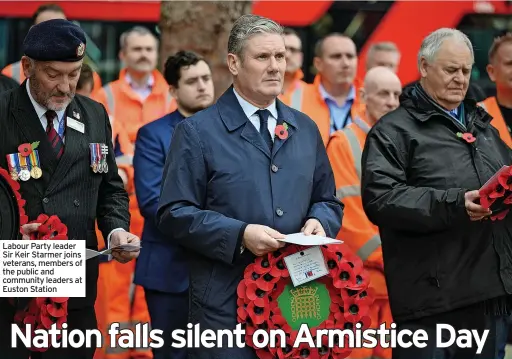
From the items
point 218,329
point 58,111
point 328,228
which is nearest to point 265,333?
point 218,329

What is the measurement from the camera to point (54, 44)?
19.9 feet

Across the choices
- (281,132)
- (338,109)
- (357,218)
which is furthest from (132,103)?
(281,132)

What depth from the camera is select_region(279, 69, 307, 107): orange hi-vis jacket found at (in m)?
10.0

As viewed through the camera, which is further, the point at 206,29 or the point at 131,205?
the point at 206,29

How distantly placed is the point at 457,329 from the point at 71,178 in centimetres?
232

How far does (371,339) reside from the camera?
592cm

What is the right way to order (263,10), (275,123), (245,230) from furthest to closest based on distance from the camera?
(263,10), (275,123), (245,230)

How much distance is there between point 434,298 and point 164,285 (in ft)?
6.49

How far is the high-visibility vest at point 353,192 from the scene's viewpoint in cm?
793

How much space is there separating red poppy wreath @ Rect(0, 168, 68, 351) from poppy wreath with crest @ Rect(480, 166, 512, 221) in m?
2.24

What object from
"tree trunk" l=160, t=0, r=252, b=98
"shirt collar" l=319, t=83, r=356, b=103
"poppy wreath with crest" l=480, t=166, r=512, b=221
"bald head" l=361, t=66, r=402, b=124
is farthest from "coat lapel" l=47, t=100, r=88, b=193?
"shirt collar" l=319, t=83, r=356, b=103

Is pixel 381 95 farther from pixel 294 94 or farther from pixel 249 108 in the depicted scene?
pixel 249 108

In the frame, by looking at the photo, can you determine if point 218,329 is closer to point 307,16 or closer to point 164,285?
point 164,285

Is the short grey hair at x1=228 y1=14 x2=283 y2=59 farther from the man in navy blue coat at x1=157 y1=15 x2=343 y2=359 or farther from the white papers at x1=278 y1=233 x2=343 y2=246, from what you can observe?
the white papers at x1=278 y1=233 x2=343 y2=246
